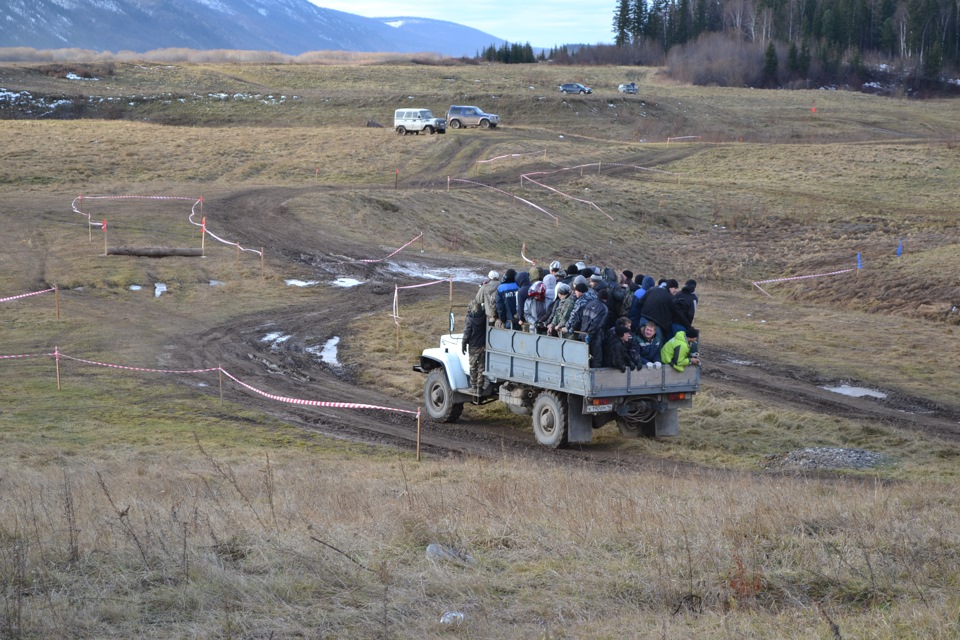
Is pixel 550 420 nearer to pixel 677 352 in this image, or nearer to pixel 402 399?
pixel 677 352

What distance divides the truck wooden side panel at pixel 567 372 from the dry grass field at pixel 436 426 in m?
1.11

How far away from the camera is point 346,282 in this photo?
30500 mm

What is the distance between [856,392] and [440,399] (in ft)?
27.3

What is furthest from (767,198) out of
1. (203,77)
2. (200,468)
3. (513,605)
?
(203,77)

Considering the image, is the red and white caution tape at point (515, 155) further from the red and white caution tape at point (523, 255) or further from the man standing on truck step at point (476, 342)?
the man standing on truck step at point (476, 342)

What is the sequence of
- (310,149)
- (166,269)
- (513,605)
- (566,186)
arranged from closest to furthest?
(513,605)
(166,269)
(566,186)
(310,149)

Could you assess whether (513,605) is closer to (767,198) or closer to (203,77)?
(767,198)

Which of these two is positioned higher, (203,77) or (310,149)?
(203,77)

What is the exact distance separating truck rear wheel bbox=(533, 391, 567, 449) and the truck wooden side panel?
31 cm

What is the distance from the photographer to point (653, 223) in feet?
149

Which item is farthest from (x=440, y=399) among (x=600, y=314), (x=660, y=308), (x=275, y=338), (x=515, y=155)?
(x=515, y=155)

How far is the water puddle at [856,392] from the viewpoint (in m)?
19.0

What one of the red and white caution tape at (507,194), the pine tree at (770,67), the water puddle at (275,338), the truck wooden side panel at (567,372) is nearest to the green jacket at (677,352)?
the truck wooden side panel at (567,372)

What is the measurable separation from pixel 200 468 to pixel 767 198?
1628 inches
